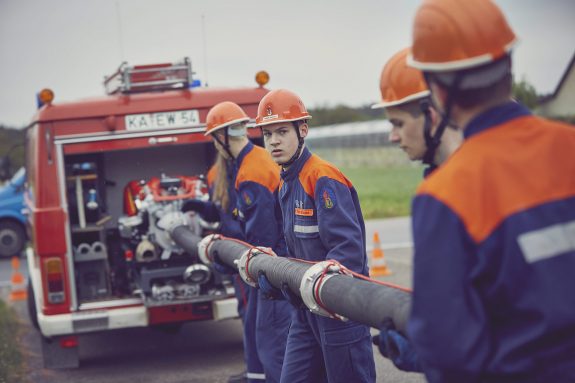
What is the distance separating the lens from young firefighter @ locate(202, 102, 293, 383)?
617cm

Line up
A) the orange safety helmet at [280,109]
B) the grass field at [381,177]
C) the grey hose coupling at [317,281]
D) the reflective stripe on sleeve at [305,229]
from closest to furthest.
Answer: the grey hose coupling at [317,281], the reflective stripe on sleeve at [305,229], the orange safety helmet at [280,109], the grass field at [381,177]

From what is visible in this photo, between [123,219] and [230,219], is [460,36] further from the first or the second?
[123,219]

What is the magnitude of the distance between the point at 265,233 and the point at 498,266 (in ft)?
13.3

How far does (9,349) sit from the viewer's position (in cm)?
962

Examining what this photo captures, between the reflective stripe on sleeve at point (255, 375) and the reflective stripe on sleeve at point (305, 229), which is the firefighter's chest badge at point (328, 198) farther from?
the reflective stripe on sleeve at point (255, 375)

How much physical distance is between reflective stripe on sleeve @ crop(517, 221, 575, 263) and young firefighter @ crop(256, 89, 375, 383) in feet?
7.88

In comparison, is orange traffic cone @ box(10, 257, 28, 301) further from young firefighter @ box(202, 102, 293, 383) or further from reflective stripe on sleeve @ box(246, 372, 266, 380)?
reflective stripe on sleeve @ box(246, 372, 266, 380)

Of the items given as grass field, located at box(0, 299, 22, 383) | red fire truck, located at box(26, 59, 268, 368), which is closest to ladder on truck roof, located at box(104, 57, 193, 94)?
red fire truck, located at box(26, 59, 268, 368)

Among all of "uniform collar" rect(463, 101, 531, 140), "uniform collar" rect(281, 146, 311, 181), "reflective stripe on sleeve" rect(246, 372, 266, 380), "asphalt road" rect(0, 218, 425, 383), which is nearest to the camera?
"uniform collar" rect(463, 101, 531, 140)

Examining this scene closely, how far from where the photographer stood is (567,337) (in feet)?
7.24

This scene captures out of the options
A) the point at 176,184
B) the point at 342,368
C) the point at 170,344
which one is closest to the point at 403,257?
the point at 170,344

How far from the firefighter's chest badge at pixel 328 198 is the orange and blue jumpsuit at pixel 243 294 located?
78.2 inches

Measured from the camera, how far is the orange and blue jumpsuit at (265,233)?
20.2ft

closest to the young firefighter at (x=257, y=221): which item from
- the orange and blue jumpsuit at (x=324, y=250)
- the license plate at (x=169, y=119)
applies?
the orange and blue jumpsuit at (x=324, y=250)
